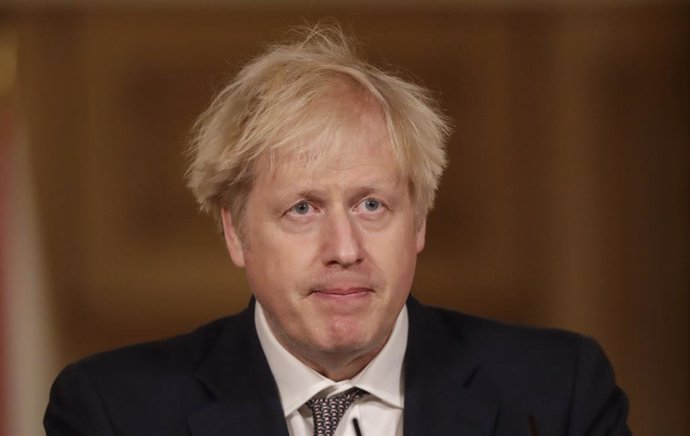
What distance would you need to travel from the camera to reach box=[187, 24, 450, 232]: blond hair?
1.98 metres

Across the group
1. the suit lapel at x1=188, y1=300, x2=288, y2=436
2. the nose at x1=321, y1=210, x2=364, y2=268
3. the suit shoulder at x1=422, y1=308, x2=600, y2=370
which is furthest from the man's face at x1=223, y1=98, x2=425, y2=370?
the suit shoulder at x1=422, y1=308, x2=600, y2=370

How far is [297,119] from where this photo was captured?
1.98m

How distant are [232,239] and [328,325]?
0.90ft

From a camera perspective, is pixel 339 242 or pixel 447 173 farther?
pixel 447 173

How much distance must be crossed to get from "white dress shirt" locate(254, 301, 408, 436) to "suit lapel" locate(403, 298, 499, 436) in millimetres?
35

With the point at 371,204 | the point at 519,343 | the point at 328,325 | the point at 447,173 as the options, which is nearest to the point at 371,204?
the point at 371,204

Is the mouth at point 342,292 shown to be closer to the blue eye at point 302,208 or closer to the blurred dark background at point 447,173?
the blue eye at point 302,208

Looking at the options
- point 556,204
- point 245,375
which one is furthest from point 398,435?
point 556,204

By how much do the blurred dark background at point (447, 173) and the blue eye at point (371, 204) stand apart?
1939 millimetres

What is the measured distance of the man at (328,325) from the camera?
1.96 m

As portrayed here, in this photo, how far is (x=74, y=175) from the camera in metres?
3.90

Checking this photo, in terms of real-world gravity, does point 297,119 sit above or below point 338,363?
above

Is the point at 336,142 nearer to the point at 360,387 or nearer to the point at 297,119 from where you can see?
the point at 297,119

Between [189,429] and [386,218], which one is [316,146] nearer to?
[386,218]
